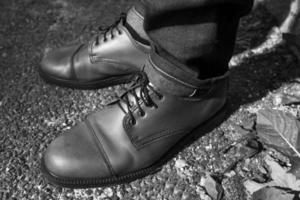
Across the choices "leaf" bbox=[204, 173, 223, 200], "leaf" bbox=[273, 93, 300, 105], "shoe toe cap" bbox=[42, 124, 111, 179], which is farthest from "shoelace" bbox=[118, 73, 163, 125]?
"leaf" bbox=[273, 93, 300, 105]

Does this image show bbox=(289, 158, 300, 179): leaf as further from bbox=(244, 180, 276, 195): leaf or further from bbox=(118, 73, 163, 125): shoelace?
bbox=(118, 73, 163, 125): shoelace

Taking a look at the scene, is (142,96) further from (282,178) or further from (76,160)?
(282,178)

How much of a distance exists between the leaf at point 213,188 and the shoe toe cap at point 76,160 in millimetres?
287

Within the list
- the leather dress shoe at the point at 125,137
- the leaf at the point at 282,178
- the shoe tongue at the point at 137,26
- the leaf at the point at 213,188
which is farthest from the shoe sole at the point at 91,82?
the leaf at the point at 282,178

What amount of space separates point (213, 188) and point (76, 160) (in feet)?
1.31

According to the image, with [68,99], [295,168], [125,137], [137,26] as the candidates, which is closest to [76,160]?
[125,137]

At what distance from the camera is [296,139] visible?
1069 millimetres

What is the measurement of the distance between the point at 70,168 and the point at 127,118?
211mm

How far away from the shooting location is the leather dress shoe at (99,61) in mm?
1277

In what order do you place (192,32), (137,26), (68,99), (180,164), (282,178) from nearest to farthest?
(192,32)
(282,178)
(180,164)
(137,26)
(68,99)

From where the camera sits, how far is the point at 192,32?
3.06ft

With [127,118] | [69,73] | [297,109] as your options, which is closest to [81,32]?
[69,73]

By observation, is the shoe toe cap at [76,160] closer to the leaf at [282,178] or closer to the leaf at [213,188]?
the leaf at [213,188]

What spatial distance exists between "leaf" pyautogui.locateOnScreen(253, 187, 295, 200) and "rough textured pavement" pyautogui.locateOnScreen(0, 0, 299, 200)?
0.08 meters
